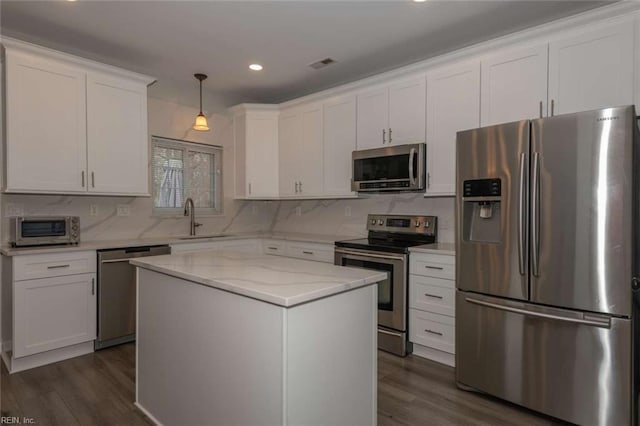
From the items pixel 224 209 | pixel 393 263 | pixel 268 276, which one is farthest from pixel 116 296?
pixel 393 263

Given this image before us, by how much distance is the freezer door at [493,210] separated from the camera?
2.16m

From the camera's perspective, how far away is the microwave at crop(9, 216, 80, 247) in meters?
2.84

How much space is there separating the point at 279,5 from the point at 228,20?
442 mm

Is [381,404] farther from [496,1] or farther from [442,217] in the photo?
[496,1]

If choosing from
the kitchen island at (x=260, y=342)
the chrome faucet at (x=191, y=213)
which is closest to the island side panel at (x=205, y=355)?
the kitchen island at (x=260, y=342)

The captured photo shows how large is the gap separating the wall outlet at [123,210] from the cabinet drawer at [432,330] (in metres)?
2.98

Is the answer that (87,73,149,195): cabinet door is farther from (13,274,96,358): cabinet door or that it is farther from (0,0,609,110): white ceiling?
(13,274,96,358): cabinet door

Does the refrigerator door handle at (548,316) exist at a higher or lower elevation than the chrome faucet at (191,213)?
lower

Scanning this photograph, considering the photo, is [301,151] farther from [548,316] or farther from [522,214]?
[548,316]

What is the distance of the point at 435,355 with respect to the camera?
295 cm

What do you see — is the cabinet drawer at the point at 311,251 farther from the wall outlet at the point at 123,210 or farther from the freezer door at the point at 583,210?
the freezer door at the point at 583,210

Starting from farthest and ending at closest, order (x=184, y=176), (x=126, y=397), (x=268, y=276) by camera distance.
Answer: (x=184, y=176), (x=126, y=397), (x=268, y=276)

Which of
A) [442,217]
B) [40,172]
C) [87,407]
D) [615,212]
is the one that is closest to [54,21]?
[40,172]

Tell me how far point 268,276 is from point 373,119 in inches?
93.2
